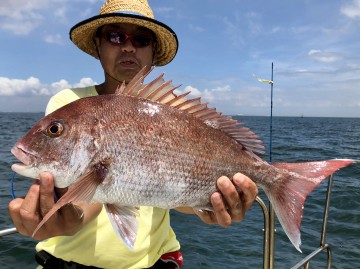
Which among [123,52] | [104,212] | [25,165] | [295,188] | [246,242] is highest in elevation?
[123,52]

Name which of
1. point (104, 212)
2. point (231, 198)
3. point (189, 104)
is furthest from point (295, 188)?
point (104, 212)

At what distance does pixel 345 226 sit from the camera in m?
9.32

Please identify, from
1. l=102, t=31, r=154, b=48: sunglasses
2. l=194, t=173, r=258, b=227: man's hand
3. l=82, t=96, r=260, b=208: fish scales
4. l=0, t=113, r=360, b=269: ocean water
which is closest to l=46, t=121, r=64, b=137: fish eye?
l=82, t=96, r=260, b=208: fish scales

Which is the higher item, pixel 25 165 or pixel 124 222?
pixel 25 165

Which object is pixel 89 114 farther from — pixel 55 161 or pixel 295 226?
pixel 295 226

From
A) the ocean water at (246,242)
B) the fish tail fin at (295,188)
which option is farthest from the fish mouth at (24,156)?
the ocean water at (246,242)

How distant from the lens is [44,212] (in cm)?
201

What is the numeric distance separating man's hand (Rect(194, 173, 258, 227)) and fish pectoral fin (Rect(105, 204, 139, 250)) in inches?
20.0

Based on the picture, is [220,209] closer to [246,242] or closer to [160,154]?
[160,154]

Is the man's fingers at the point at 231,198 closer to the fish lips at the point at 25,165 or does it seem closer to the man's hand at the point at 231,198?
the man's hand at the point at 231,198

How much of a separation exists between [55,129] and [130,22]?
1.23m

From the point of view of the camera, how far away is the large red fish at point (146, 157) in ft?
→ 6.32

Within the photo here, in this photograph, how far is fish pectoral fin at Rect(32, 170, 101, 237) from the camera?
181 cm

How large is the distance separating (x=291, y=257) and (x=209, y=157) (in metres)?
6.21
